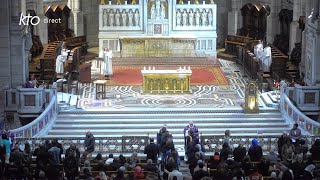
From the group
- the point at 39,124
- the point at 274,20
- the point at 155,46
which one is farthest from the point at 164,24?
the point at 39,124

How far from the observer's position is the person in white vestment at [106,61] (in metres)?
40.5

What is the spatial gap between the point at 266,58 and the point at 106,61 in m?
7.28

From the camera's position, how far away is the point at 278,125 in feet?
110

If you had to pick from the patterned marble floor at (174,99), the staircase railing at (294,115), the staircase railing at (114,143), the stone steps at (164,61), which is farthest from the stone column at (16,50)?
the stone steps at (164,61)

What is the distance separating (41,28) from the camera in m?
46.2

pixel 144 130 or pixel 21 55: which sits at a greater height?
pixel 21 55

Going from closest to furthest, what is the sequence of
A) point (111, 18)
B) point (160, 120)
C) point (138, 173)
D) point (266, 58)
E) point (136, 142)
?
point (138, 173), point (136, 142), point (160, 120), point (266, 58), point (111, 18)

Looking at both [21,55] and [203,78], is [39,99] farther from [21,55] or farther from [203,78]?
[203,78]

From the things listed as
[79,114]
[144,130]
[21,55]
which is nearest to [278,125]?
[144,130]

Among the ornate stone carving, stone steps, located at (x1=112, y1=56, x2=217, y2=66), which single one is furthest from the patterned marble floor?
the ornate stone carving

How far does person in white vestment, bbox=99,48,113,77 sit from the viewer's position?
133 feet

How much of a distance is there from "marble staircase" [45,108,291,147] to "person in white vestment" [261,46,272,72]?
→ 19.0ft

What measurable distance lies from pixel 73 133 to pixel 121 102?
3824 millimetres

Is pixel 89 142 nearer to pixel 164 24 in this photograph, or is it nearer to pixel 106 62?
pixel 106 62
